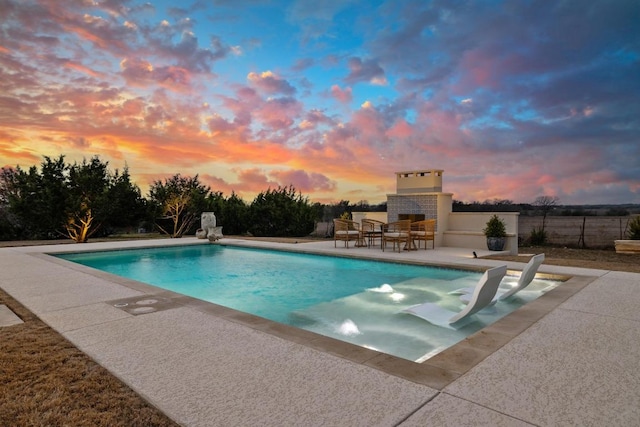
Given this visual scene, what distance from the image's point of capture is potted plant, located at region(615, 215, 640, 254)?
10070 millimetres

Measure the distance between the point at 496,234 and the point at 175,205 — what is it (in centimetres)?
1281

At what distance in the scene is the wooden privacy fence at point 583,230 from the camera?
1202cm

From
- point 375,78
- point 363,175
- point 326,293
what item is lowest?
point 326,293

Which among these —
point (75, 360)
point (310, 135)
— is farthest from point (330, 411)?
point (310, 135)

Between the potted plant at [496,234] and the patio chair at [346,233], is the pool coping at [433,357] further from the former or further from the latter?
the patio chair at [346,233]

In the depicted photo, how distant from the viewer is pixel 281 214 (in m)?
16.8

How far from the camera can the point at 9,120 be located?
11.1m

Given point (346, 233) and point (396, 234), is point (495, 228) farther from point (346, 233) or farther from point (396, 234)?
point (346, 233)

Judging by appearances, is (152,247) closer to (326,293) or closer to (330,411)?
(326,293)

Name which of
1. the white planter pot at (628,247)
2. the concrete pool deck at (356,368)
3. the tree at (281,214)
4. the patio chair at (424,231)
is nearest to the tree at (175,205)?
the tree at (281,214)

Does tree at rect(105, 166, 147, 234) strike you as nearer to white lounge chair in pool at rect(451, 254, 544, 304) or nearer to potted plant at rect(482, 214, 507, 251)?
potted plant at rect(482, 214, 507, 251)

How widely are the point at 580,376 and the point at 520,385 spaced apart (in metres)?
0.47

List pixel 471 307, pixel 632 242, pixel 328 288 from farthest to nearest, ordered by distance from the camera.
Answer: pixel 632 242 → pixel 328 288 → pixel 471 307

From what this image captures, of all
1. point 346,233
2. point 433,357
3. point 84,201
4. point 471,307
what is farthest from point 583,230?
point 84,201
